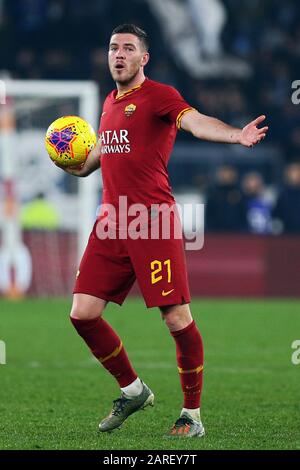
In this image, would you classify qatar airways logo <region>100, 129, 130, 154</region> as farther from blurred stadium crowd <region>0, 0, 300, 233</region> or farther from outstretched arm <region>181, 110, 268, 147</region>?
blurred stadium crowd <region>0, 0, 300, 233</region>

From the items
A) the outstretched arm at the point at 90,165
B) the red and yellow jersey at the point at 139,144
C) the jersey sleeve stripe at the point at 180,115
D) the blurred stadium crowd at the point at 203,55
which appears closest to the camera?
the jersey sleeve stripe at the point at 180,115

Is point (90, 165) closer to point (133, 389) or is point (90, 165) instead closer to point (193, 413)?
point (133, 389)

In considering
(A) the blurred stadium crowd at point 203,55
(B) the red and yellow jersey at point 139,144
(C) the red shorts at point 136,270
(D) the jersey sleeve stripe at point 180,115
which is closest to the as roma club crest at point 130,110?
(B) the red and yellow jersey at point 139,144

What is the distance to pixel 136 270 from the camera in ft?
21.2

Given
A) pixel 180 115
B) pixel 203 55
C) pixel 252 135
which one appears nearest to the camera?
pixel 252 135

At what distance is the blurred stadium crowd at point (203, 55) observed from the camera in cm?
2103

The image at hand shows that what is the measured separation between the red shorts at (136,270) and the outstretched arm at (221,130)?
718 millimetres

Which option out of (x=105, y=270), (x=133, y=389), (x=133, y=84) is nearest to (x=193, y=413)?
(x=133, y=389)

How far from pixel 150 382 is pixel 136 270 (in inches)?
102

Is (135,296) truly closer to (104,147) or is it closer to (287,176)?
(287,176)

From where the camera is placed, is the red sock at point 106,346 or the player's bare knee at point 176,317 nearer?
the player's bare knee at point 176,317

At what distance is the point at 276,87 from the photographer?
2205 centimetres

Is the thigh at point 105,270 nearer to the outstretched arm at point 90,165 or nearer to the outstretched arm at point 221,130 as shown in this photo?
the outstretched arm at point 90,165

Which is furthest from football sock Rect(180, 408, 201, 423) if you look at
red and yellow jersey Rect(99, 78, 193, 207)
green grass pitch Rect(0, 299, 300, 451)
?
red and yellow jersey Rect(99, 78, 193, 207)
